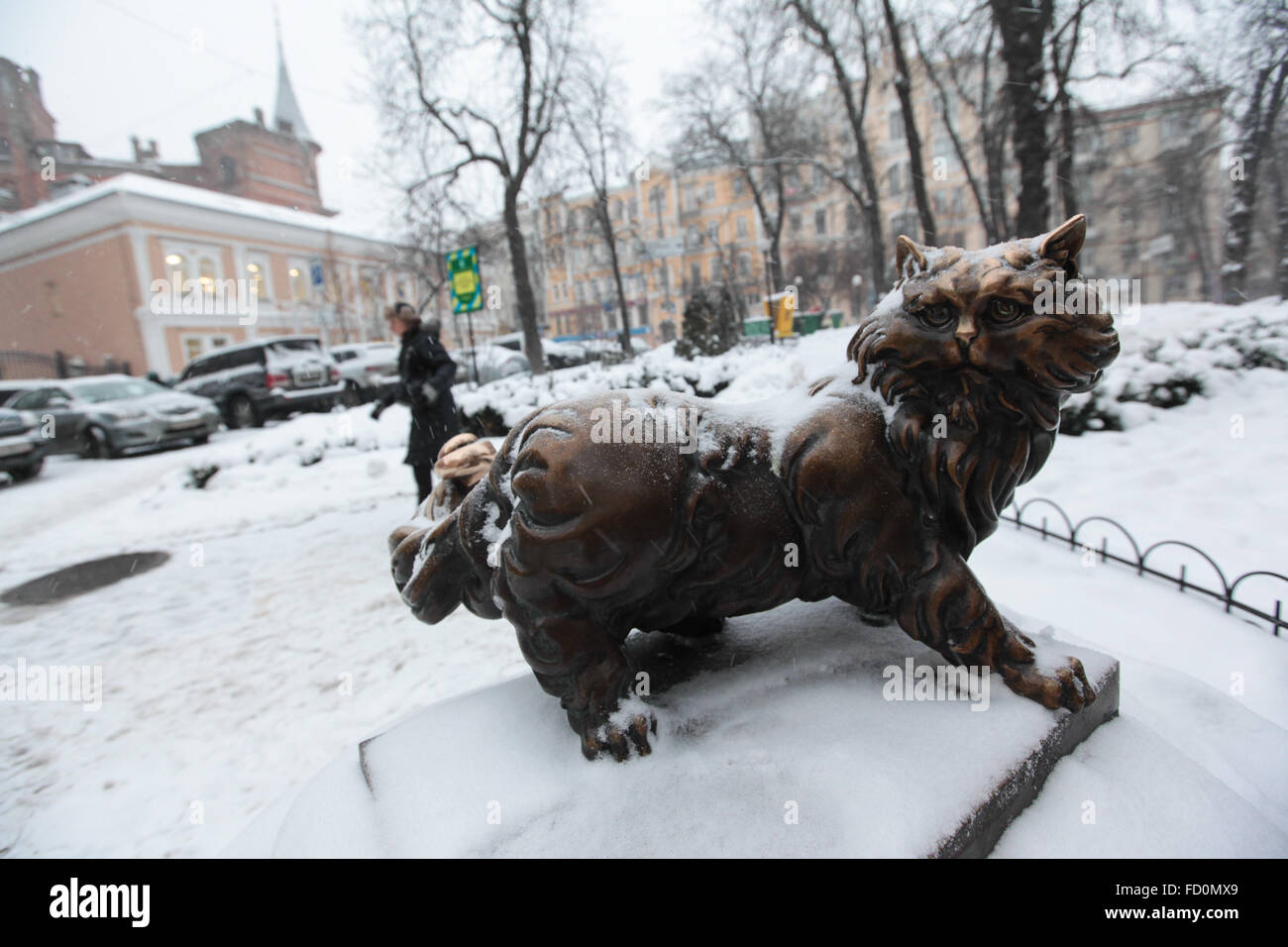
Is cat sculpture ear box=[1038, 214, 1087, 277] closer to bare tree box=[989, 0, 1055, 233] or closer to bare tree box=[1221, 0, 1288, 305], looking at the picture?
bare tree box=[989, 0, 1055, 233]

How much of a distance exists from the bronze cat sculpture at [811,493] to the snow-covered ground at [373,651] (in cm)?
43

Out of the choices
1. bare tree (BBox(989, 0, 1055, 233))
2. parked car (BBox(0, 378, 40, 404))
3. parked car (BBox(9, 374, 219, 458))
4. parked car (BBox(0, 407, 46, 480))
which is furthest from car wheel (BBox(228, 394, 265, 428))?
bare tree (BBox(989, 0, 1055, 233))

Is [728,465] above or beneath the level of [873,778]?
above

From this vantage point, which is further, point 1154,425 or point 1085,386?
point 1154,425

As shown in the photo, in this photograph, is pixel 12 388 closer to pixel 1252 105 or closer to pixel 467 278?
pixel 467 278

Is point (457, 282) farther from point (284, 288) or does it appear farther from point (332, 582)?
point (284, 288)

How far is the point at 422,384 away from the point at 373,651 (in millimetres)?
2160

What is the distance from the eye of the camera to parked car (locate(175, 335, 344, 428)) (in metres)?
14.6

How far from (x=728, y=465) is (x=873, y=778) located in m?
0.80

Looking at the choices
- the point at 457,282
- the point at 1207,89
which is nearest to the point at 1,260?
the point at 457,282

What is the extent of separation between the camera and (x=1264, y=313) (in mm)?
7543
